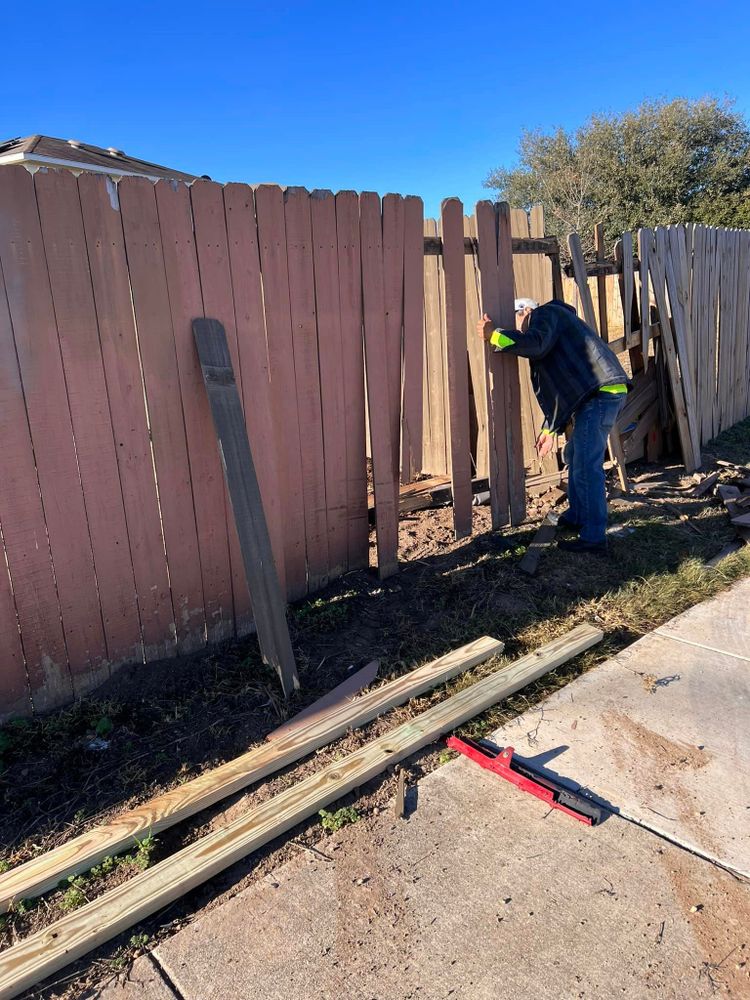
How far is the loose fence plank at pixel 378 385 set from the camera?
159 inches

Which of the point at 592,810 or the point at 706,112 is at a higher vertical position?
the point at 706,112

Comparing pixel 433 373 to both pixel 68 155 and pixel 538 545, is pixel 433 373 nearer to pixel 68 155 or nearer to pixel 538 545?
pixel 538 545

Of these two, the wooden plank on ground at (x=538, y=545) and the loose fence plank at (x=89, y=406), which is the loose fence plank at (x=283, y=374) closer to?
the loose fence plank at (x=89, y=406)

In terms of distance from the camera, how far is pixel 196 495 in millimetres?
3516

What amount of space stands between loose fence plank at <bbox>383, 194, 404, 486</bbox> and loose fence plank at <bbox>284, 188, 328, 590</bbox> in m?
0.53

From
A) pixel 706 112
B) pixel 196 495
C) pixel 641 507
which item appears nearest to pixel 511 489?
pixel 641 507

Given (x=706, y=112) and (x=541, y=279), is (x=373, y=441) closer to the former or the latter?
(x=541, y=279)

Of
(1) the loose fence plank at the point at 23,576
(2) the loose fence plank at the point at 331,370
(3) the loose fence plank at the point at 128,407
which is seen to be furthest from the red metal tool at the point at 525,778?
(1) the loose fence plank at the point at 23,576

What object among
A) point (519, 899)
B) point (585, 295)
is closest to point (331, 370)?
point (519, 899)

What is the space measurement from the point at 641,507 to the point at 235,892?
4.83 m

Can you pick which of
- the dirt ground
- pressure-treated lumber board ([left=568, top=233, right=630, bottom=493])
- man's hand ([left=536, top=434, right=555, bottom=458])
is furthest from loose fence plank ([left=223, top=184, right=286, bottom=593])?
pressure-treated lumber board ([left=568, top=233, right=630, bottom=493])

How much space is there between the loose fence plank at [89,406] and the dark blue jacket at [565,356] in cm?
269

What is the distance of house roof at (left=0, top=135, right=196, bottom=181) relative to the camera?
6.12 m

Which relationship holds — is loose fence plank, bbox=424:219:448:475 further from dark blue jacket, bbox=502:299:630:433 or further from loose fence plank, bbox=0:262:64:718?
loose fence plank, bbox=0:262:64:718
